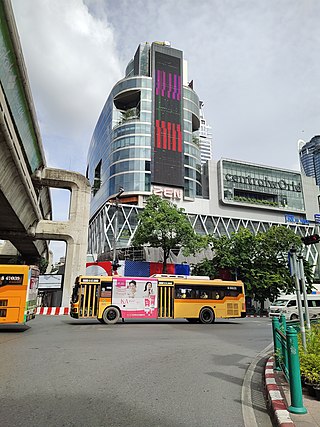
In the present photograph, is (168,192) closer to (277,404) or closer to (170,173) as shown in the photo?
(170,173)

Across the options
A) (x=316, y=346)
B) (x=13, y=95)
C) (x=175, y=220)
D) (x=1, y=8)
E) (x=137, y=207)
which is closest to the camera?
(x=316, y=346)

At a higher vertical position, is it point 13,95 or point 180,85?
point 180,85

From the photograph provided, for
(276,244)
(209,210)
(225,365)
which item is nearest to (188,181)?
(209,210)

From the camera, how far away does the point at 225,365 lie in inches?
331

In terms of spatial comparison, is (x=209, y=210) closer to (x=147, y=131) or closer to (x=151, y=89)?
(x=147, y=131)

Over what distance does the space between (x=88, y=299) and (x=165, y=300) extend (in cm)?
466

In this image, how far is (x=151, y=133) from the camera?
63875 mm

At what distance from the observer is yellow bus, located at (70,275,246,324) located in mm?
19000

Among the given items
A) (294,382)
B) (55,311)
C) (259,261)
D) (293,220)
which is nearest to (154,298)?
(55,311)

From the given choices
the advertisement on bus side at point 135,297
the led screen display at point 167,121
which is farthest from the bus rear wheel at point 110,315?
the led screen display at point 167,121

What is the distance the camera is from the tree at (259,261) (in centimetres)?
3581

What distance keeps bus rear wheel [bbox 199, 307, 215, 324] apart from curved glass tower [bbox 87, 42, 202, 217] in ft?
132

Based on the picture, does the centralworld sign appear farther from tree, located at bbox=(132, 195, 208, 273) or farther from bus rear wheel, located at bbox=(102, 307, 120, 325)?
bus rear wheel, located at bbox=(102, 307, 120, 325)

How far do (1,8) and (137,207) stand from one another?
4749 centimetres
